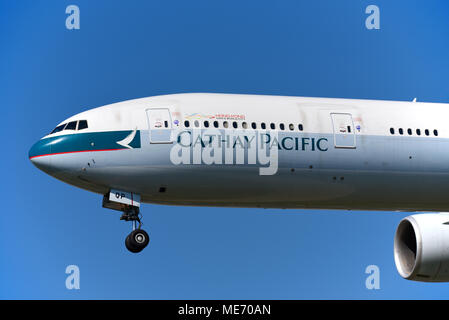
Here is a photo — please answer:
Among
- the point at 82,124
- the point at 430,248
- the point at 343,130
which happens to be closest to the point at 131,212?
the point at 82,124

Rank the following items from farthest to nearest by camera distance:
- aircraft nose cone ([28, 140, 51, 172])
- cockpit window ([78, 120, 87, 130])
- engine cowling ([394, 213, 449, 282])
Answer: engine cowling ([394, 213, 449, 282]) → cockpit window ([78, 120, 87, 130]) → aircraft nose cone ([28, 140, 51, 172])

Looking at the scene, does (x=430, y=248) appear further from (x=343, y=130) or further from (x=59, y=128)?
(x=59, y=128)

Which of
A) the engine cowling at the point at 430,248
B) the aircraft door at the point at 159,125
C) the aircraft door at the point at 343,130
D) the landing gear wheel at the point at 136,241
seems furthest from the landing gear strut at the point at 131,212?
the engine cowling at the point at 430,248

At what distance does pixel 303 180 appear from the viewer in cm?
2983

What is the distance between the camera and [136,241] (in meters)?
29.4

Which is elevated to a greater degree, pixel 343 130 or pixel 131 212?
pixel 343 130

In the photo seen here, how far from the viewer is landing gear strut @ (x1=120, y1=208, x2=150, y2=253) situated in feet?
96.6

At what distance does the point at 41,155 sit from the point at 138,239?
13.7 feet

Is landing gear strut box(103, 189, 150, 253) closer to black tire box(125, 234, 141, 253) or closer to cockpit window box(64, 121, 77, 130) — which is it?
black tire box(125, 234, 141, 253)

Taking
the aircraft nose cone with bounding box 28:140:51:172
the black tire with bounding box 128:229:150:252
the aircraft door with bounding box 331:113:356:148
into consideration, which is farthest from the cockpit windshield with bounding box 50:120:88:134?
the aircraft door with bounding box 331:113:356:148

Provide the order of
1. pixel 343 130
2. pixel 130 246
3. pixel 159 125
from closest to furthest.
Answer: pixel 159 125 → pixel 130 246 → pixel 343 130
